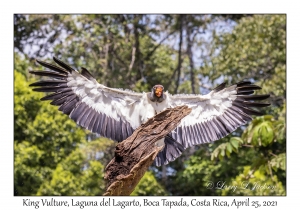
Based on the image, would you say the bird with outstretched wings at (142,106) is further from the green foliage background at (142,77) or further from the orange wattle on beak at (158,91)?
the green foliage background at (142,77)

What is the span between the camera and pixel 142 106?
365 inches

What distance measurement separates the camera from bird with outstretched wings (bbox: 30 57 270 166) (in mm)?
9047

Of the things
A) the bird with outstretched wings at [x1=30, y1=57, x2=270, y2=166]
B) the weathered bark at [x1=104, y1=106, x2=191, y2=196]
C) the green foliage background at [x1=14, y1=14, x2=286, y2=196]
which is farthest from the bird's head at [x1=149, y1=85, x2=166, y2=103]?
the green foliage background at [x1=14, y1=14, x2=286, y2=196]

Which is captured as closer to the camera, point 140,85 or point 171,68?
point 140,85

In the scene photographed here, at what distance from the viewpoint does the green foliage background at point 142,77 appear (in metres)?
15.9

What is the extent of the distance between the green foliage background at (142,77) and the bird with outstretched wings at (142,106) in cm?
339

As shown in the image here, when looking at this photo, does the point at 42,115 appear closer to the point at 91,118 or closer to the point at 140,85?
the point at 140,85

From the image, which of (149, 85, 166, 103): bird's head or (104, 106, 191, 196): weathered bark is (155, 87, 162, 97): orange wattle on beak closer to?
(149, 85, 166, 103): bird's head

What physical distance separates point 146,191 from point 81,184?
1.62 m

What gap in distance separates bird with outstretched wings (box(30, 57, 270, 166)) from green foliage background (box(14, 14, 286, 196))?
339 cm

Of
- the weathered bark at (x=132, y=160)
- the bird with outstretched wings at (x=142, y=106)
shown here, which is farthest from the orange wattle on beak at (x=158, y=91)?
the weathered bark at (x=132, y=160)

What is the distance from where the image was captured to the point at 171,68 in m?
19.4

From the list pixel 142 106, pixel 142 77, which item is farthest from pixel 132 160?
pixel 142 77

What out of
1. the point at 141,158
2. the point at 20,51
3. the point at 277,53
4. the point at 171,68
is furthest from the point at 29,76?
the point at 141,158
